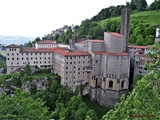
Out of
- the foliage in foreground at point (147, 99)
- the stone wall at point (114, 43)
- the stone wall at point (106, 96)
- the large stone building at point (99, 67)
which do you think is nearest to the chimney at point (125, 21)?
the large stone building at point (99, 67)

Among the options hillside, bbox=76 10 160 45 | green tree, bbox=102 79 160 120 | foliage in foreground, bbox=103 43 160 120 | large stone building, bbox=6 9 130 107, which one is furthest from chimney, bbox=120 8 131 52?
green tree, bbox=102 79 160 120

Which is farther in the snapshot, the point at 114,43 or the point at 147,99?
the point at 114,43

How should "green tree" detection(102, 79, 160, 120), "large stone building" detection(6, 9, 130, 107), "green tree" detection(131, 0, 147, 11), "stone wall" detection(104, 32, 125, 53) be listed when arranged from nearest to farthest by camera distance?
"green tree" detection(102, 79, 160, 120), "large stone building" detection(6, 9, 130, 107), "stone wall" detection(104, 32, 125, 53), "green tree" detection(131, 0, 147, 11)

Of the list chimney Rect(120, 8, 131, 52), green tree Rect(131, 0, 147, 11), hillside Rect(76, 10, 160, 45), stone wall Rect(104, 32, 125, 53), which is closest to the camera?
stone wall Rect(104, 32, 125, 53)

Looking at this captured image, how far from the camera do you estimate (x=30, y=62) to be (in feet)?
194

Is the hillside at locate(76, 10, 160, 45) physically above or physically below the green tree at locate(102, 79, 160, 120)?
above

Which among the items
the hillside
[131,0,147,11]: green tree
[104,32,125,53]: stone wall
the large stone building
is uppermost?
[131,0,147,11]: green tree

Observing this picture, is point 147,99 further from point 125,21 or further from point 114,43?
point 125,21

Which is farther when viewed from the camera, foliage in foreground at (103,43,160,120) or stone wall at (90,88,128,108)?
stone wall at (90,88,128,108)

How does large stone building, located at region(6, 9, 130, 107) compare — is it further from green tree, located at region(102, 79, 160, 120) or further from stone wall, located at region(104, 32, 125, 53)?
green tree, located at region(102, 79, 160, 120)

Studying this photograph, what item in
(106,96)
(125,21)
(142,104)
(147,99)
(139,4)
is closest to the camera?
(142,104)

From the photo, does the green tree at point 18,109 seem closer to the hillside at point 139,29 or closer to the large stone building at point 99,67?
the large stone building at point 99,67

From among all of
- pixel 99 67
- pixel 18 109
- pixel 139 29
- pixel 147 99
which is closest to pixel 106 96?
pixel 99 67

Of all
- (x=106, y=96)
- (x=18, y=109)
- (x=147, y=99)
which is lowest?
(x=106, y=96)
